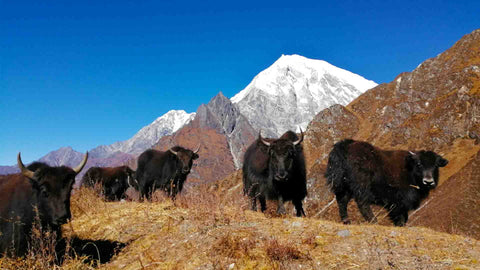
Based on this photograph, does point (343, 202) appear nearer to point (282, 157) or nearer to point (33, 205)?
point (282, 157)

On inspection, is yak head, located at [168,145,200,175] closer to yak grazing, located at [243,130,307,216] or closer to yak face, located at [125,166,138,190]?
yak face, located at [125,166,138,190]

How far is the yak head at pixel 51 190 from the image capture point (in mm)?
4719

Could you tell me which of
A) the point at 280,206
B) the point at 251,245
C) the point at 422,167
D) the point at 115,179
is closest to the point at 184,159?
the point at 115,179

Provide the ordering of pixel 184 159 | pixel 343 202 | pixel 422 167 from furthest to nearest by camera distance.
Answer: pixel 184 159
pixel 422 167
pixel 343 202

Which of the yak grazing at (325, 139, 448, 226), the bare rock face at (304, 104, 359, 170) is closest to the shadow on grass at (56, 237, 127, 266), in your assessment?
the yak grazing at (325, 139, 448, 226)

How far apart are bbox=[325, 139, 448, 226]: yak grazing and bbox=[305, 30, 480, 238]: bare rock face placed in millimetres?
12794

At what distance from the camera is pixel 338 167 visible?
29.8 ft

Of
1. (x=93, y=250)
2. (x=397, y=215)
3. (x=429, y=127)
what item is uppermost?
(x=429, y=127)

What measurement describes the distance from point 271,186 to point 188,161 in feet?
18.5

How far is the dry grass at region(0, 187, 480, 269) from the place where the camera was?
12.8 ft

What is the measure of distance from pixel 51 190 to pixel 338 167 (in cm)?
707

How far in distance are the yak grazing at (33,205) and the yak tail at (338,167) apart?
22.0ft

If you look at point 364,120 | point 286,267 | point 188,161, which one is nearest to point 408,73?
point 364,120

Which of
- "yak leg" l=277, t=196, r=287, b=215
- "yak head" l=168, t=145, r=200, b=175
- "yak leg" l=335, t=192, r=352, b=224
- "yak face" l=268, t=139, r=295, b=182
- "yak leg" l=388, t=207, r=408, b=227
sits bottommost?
"yak leg" l=388, t=207, r=408, b=227
